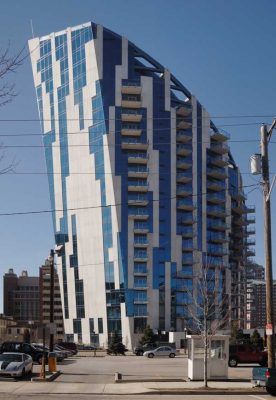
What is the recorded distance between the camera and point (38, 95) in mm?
133375

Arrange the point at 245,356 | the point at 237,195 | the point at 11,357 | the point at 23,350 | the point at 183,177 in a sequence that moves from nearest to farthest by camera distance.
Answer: the point at 11,357 < the point at 23,350 < the point at 245,356 < the point at 183,177 < the point at 237,195

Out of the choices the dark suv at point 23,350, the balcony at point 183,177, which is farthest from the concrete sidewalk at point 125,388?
the balcony at point 183,177

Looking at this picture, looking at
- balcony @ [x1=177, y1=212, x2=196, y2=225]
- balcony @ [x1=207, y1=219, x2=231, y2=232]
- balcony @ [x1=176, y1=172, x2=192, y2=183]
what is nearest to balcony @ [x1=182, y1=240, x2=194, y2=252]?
balcony @ [x1=177, y1=212, x2=196, y2=225]

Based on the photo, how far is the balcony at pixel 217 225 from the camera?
5148 inches

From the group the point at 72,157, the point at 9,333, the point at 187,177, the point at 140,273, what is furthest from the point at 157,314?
the point at 9,333

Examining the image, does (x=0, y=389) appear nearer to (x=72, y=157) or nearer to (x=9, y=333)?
(x=72, y=157)

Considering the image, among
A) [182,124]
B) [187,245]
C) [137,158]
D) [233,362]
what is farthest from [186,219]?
[233,362]

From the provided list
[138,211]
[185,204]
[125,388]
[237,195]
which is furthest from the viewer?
[237,195]

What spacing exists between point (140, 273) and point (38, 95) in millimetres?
44767

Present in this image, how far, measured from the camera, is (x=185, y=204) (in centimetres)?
12288

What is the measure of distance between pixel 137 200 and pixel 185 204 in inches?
425

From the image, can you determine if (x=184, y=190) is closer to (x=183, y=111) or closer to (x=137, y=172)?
(x=137, y=172)

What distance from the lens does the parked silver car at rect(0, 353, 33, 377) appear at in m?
32.5

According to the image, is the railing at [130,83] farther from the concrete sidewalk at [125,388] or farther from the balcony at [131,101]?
the concrete sidewalk at [125,388]
